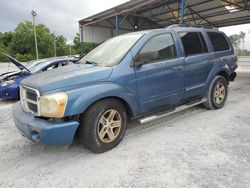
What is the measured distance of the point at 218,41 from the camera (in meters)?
5.69

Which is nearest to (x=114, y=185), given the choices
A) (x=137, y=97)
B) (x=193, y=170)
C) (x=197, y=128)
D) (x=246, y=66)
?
(x=193, y=170)

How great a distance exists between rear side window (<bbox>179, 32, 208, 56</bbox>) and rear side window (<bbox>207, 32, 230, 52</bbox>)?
0.37 m

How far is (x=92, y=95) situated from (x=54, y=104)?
53 cm

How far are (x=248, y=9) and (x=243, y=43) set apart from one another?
56860mm

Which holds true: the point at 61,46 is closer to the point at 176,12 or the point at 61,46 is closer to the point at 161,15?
the point at 161,15

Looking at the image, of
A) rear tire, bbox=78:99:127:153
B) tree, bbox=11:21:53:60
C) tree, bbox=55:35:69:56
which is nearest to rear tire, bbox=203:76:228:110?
rear tire, bbox=78:99:127:153

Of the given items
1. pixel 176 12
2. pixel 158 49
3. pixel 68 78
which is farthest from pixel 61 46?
pixel 68 78

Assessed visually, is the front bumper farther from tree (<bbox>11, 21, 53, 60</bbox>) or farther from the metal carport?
tree (<bbox>11, 21, 53, 60</bbox>)

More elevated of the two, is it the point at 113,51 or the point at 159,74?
the point at 113,51

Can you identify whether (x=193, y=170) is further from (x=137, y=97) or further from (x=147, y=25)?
(x=147, y=25)

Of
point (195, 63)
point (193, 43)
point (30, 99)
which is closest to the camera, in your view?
point (30, 99)

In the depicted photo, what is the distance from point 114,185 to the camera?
9.09 feet

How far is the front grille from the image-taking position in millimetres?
3276

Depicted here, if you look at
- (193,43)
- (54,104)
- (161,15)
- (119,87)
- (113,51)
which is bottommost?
(54,104)
